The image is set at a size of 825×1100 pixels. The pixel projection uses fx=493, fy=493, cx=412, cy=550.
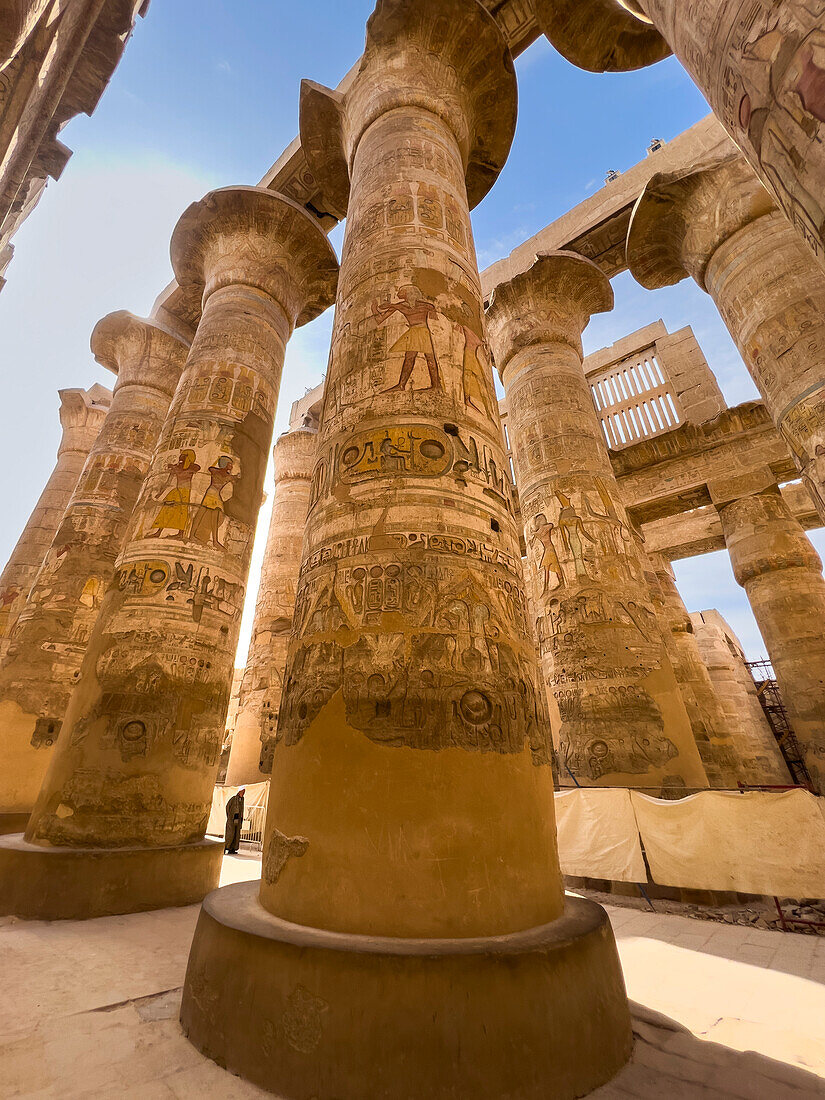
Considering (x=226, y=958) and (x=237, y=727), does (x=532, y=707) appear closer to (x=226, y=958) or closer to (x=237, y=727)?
(x=226, y=958)

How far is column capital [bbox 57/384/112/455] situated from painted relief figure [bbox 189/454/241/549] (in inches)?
287

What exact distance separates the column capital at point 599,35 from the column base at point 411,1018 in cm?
1020

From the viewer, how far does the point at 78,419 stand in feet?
35.3

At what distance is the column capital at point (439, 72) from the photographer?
4.79m

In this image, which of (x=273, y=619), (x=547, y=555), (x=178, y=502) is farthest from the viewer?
(x=273, y=619)

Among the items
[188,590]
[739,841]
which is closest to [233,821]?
[188,590]

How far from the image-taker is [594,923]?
183 centimetres

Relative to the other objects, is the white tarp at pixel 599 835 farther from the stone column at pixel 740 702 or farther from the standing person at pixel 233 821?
the stone column at pixel 740 702

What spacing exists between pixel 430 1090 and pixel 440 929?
366mm

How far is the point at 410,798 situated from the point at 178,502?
3985mm

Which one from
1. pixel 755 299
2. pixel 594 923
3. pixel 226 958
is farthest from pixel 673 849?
pixel 755 299

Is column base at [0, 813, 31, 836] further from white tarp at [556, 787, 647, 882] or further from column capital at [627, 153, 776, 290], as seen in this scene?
column capital at [627, 153, 776, 290]

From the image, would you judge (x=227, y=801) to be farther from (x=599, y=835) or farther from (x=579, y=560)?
(x=579, y=560)

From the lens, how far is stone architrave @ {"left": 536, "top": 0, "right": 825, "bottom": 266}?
1.60 meters
